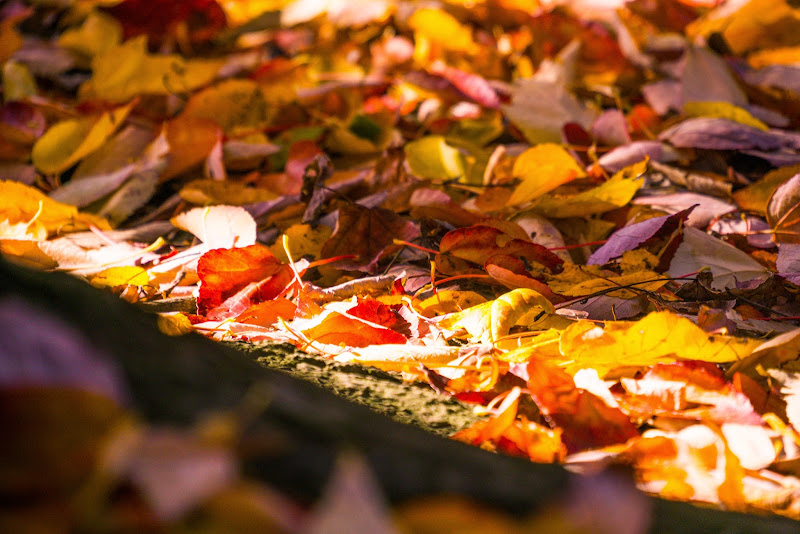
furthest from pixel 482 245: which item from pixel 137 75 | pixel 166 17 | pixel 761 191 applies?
pixel 166 17

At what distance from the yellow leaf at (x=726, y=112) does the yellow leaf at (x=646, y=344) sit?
609 mm

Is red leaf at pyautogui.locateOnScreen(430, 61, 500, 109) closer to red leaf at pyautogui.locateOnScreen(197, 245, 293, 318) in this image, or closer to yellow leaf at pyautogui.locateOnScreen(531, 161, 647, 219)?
yellow leaf at pyautogui.locateOnScreen(531, 161, 647, 219)

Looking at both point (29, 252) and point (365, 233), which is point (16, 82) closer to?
point (29, 252)

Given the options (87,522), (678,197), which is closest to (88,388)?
(87,522)

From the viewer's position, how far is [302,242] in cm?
77

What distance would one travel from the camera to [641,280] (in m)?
0.65

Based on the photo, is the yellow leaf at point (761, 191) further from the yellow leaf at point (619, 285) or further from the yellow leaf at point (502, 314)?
the yellow leaf at point (502, 314)

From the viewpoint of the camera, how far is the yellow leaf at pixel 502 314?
0.57 m

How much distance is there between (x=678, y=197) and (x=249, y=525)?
77 centimetres

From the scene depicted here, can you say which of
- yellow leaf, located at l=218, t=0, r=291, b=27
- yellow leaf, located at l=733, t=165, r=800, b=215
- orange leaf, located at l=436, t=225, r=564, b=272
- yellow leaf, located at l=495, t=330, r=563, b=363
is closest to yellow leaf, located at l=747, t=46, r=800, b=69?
yellow leaf, located at l=733, t=165, r=800, b=215

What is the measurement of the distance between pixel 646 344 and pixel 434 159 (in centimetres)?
53

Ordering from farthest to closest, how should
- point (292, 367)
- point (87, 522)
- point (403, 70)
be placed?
point (403, 70)
point (292, 367)
point (87, 522)

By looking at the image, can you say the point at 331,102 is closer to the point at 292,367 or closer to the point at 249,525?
the point at 292,367

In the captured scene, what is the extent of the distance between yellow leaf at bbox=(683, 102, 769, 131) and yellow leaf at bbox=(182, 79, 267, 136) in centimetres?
75
